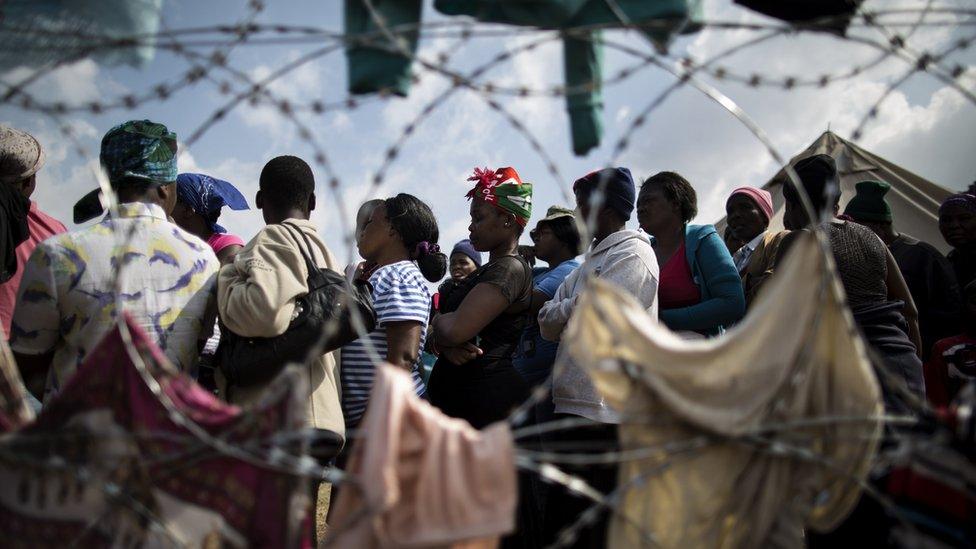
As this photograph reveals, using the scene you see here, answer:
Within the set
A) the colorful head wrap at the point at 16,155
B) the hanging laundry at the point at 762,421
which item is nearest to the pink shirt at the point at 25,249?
the colorful head wrap at the point at 16,155

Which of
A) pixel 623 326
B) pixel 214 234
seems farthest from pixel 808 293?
pixel 214 234

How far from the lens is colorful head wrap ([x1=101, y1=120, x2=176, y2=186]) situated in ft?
9.62

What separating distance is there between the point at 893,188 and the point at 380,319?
7.00 meters

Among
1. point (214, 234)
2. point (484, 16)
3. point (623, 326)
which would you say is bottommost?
point (623, 326)

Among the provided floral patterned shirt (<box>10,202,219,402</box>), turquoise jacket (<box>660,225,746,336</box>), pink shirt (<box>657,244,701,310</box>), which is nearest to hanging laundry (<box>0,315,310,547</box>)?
floral patterned shirt (<box>10,202,219,402</box>)

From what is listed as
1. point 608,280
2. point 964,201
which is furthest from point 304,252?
point 964,201

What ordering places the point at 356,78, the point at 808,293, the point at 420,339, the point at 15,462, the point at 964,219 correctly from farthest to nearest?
the point at 964,219 < the point at 420,339 < the point at 356,78 < the point at 15,462 < the point at 808,293

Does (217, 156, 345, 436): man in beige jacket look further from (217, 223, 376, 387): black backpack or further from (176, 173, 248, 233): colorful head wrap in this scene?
(176, 173, 248, 233): colorful head wrap

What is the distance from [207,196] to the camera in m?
4.23

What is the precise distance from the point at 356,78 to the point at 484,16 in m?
0.44

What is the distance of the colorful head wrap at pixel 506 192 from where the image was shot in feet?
13.0

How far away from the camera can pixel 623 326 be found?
208 centimetres

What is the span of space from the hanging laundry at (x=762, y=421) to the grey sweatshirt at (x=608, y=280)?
4.07 feet

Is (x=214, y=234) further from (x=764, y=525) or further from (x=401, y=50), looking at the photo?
(x=764, y=525)
